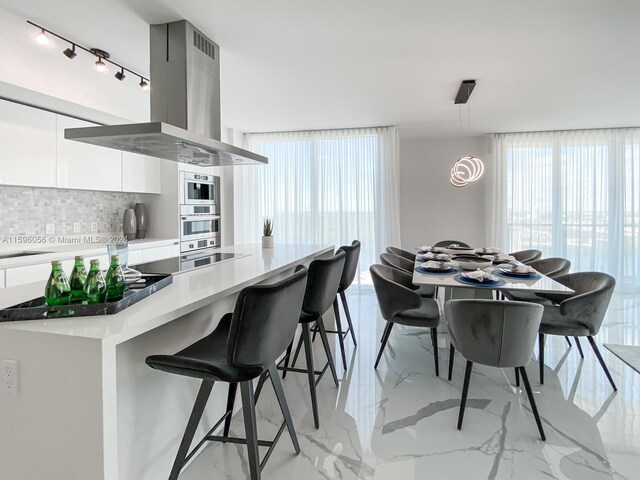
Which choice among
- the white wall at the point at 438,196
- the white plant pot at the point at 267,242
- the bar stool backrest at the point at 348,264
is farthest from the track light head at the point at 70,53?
the white wall at the point at 438,196

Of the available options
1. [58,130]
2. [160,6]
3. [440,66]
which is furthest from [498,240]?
[58,130]

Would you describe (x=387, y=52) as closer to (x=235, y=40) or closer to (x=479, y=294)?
(x=235, y=40)

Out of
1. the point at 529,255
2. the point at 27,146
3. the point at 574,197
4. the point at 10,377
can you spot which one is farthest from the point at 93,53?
the point at 574,197

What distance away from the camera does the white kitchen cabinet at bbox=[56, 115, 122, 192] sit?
3.38 metres

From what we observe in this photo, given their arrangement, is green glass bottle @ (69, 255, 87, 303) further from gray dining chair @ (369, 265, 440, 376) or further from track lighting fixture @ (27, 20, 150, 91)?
track lighting fixture @ (27, 20, 150, 91)

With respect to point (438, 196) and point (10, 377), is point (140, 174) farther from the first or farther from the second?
point (438, 196)

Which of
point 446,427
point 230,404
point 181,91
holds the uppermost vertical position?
point 181,91

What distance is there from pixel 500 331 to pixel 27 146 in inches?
148

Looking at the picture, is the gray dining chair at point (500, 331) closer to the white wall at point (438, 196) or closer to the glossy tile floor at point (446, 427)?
the glossy tile floor at point (446, 427)

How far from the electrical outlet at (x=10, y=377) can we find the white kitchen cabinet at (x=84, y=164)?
8.91ft

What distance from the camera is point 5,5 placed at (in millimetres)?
2303

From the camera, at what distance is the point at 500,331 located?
206 cm

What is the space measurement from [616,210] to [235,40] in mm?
6040

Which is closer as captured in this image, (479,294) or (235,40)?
(235,40)
